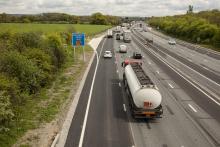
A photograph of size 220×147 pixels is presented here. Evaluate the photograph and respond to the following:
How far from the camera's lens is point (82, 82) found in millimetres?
38156

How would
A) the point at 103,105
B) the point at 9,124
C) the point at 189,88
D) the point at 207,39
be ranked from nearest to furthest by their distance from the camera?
the point at 9,124 → the point at 103,105 → the point at 189,88 → the point at 207,39

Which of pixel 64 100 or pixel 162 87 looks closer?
pixel 64 100

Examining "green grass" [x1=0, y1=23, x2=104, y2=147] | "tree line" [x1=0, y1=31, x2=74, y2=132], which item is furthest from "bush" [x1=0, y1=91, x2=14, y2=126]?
"green grass" [x1=0, y1=23, x2=104, y2=147]

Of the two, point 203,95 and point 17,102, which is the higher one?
point 17,102

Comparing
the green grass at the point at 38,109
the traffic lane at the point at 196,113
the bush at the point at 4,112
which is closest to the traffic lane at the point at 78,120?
the green grass at the point at 38,109

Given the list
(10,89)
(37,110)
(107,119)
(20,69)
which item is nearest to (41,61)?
(20,69)

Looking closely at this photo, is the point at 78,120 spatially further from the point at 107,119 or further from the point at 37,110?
the point at 37,110

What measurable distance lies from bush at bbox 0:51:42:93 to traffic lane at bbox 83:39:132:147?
5686 mm

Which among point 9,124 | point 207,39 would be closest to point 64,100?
point 9,124

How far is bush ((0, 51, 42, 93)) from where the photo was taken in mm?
28069

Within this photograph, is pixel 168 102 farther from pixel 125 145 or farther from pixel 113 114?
pixel 125 145

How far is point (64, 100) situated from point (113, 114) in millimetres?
5786

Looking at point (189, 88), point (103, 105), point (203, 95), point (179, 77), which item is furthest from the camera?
point (179, 77)

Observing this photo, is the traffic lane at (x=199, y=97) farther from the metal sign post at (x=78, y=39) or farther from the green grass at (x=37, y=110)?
the metal sign post at (x=78, y=39)
